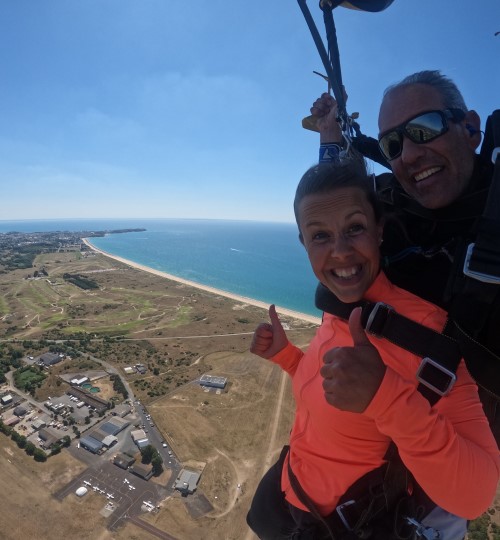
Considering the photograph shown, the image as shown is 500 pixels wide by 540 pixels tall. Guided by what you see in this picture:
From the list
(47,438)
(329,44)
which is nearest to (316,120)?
(329,44)

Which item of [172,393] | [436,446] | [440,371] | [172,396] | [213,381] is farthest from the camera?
[213,381]

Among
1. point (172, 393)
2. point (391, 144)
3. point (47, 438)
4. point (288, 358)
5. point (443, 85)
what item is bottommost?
point (47, 438)

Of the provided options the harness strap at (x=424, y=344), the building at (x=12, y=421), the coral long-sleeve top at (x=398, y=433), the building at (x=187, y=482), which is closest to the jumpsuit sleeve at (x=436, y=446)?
the coral long-sleeve top at (x=398, y=433)

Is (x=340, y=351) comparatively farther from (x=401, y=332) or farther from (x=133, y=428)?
(x=133, y=428)

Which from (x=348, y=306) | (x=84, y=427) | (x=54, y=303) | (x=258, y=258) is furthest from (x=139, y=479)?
(x=258, y=258)

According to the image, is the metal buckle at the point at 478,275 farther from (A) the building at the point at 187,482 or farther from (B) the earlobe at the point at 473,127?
(A) the building at the point at 187,482

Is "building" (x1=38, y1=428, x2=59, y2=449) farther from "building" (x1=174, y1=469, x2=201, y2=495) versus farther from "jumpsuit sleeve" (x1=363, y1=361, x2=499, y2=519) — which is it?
"jumpsuit sleeve" (x1=363, y1=361, x2=499, y2=519)

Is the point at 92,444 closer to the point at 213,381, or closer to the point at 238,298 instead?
the point at 213,381
